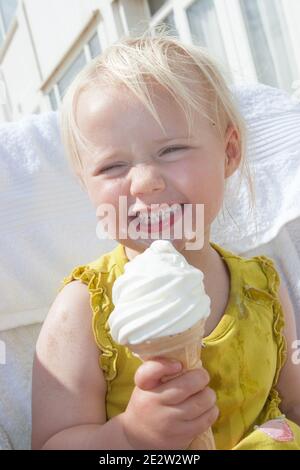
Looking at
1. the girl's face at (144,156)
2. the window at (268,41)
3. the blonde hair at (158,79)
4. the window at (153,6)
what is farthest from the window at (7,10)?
the girl's face at (144,156)

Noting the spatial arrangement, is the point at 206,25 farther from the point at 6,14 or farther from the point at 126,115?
the point at 6,14

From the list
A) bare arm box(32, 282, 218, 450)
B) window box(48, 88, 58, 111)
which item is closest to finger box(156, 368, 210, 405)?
bare arm box(32, 282, 218, 450)

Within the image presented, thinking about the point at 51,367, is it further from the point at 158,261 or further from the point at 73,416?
the point at 158,261

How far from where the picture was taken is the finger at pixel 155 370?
0.53m

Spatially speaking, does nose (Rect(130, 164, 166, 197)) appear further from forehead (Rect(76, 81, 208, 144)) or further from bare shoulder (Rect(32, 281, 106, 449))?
bare shoulder (Rect(32, 281, 106, 449))

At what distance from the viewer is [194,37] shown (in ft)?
10.4

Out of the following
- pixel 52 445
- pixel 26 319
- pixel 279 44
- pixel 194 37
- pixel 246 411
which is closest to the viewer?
pixel 52 445

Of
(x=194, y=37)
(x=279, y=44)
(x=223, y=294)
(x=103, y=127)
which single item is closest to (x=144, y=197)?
(x=103, y=127)

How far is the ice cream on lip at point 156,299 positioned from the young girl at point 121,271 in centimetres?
14

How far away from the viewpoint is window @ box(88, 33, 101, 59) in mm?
→ 4419

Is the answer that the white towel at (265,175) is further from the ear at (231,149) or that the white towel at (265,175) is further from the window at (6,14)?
the window at (6,14)

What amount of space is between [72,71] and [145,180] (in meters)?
4.71

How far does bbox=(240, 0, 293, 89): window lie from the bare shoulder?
2155mm
